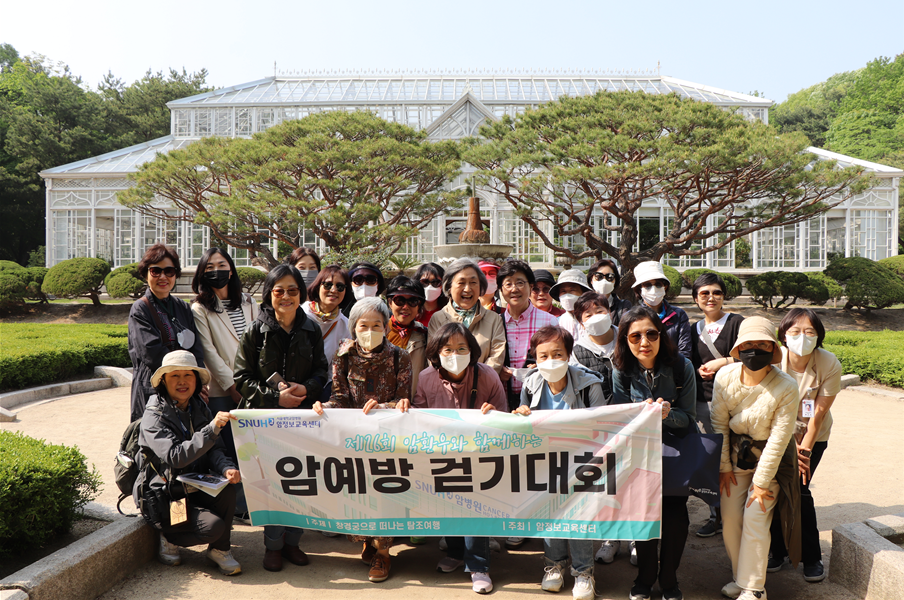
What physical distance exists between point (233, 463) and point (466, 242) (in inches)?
368

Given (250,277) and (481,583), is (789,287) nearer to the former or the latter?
(250,277)

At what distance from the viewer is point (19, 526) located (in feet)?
11.5

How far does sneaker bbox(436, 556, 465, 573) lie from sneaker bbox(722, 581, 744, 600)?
1.53 meters

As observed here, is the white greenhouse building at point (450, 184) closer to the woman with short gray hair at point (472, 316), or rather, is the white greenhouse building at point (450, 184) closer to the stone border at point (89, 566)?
the woman with short gray hair at point (472, 316)

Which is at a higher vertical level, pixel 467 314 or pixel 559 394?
pixel 467 314

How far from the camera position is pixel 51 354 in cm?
959

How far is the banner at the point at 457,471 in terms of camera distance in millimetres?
3574

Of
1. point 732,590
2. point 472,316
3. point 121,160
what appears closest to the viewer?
point 732,590

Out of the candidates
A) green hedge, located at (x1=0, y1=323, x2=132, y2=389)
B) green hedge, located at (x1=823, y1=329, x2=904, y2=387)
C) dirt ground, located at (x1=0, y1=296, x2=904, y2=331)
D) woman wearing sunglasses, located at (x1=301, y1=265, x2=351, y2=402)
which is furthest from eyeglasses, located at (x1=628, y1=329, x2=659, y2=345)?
dirt ground, located at (x1=0, y1=296, x2=904, y2=331)

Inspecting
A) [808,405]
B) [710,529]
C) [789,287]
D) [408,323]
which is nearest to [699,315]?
[789,287]

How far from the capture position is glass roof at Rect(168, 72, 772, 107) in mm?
28078

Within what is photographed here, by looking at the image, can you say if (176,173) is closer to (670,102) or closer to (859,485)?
(670,102)

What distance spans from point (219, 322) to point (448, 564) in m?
2.40

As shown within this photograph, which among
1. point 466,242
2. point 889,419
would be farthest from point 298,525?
point 466,242
